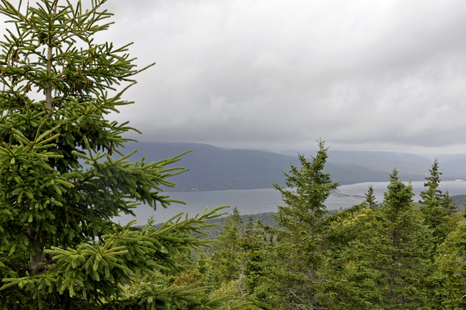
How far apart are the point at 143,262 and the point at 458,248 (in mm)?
13862

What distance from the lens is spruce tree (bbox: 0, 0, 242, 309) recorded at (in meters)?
3.19

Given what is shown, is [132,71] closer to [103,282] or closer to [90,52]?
[90,52]

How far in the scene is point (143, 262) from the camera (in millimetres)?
3424

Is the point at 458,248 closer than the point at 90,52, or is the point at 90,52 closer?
the point at 90,52

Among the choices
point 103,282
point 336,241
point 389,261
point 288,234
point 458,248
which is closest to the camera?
point 103,282

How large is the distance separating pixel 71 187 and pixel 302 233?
36.9 feet

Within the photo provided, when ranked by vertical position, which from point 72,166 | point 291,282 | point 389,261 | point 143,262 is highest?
point 72,166

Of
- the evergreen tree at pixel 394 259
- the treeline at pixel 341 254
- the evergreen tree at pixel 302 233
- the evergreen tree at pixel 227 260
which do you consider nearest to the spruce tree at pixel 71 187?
the treeline at pixel 341 254

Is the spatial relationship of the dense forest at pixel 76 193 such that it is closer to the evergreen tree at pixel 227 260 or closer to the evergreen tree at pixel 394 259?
the evergreen tree at pixel 394 259

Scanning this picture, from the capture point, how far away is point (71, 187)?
368 cm

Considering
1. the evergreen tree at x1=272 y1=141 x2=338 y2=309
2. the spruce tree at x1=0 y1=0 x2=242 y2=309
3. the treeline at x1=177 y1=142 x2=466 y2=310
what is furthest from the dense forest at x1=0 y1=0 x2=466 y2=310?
the evergreen tree at x1=272 y1=141 x2=338 y2=309

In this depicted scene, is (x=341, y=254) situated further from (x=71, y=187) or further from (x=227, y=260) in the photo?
(x=227, y=260)

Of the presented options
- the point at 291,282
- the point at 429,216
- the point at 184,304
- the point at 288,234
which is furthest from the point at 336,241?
the point at 429,216

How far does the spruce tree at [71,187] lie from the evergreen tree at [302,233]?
9687 millimetres
